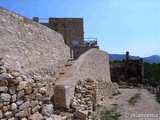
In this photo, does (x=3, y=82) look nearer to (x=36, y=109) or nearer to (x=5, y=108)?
(x=5, y=108)

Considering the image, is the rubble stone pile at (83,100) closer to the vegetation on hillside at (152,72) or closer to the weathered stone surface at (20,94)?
the weathered stone surface at (20,94)

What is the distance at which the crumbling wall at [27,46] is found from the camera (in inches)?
316

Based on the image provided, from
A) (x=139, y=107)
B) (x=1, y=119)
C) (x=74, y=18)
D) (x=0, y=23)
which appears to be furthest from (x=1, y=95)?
(x=74, y=18)

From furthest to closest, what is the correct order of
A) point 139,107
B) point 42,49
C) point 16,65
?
1. point 139,107
2. point 42,49
3. point 16,65

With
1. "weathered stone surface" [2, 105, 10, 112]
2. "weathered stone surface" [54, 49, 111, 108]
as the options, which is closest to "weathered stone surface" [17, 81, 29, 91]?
"weathered stone surface" [2, 105, 10, 112]

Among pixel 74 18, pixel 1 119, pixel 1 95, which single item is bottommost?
pixel 1 119

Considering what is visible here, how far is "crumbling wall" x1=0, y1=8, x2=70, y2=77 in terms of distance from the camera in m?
8.02

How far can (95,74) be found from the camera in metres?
A: 13.9

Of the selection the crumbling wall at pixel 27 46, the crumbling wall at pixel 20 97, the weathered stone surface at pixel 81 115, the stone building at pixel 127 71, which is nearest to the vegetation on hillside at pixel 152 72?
the stone building at pixel 127 71

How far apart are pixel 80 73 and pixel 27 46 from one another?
107 inches

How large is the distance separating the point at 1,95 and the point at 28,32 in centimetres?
598

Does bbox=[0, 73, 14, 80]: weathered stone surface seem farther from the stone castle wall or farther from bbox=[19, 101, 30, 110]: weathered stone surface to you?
the stone castle wall

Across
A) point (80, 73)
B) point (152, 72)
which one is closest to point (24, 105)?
point (80, 73)

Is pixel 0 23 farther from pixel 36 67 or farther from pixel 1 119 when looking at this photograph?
pixel 1 119
